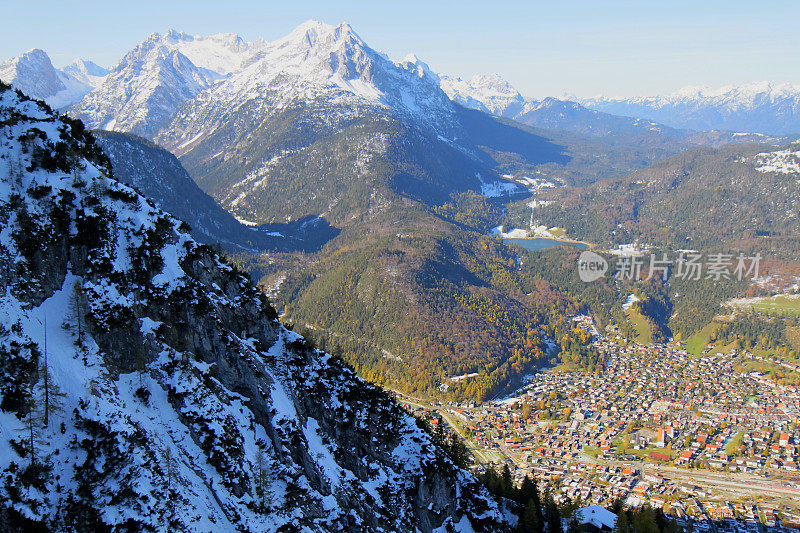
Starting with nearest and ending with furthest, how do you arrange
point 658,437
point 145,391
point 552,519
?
1. point 145,391
2. point 552,519
3. point 658,437

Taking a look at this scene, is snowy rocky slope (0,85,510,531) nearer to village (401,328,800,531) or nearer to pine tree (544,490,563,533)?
pine tree (544,490,563,533)

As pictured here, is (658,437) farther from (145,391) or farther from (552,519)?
(145,391)

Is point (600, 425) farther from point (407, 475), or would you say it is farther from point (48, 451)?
point (48, 451)

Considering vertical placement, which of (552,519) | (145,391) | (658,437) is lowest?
(658,437)

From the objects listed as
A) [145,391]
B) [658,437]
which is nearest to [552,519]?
[145,391]

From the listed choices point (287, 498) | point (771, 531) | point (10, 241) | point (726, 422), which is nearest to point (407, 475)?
point (287, 498)

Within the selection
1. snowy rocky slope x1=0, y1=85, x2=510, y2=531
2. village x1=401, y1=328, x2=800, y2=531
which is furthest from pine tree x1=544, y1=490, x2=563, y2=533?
snowy rocky slope x1=0, y1=85, x2=510, y2=531
